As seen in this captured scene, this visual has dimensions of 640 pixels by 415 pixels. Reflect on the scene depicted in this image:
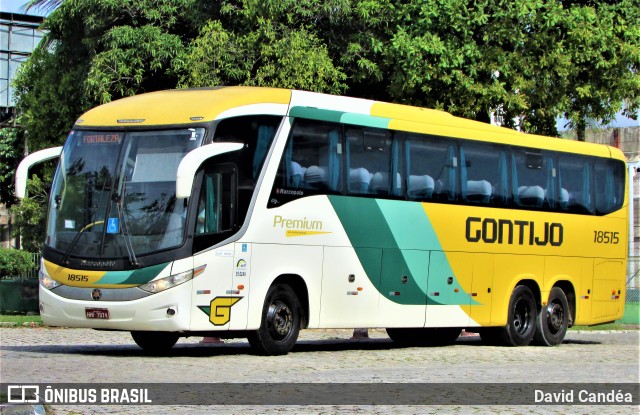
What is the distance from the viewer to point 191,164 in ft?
53.1

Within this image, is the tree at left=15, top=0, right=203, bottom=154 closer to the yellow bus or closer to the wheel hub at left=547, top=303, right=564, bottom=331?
the yellow bus

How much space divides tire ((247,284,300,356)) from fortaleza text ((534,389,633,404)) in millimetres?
5285

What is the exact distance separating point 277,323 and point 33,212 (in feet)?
59.2

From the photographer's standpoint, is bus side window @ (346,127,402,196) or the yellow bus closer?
the yellow bus

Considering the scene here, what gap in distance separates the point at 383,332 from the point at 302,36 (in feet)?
23.3

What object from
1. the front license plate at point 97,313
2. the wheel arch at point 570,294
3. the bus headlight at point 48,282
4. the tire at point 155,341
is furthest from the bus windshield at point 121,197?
the wheel arch at point 570,294

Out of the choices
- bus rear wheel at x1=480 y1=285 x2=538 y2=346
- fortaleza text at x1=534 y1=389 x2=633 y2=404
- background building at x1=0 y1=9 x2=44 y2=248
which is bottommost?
fortaleza text at x1=534 y1=389 x2=633 y2=404

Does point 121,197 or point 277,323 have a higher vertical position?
point 121,197

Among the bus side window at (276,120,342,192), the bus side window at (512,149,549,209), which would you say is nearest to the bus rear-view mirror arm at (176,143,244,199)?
the bus side window at (276,120,342,192)

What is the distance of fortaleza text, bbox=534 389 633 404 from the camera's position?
12.5 meters

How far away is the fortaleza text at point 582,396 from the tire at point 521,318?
9344mm

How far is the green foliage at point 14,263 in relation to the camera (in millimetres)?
36094

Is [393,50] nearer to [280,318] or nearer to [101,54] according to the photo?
[101,54]

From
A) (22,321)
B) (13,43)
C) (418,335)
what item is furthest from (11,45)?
(418,335)
